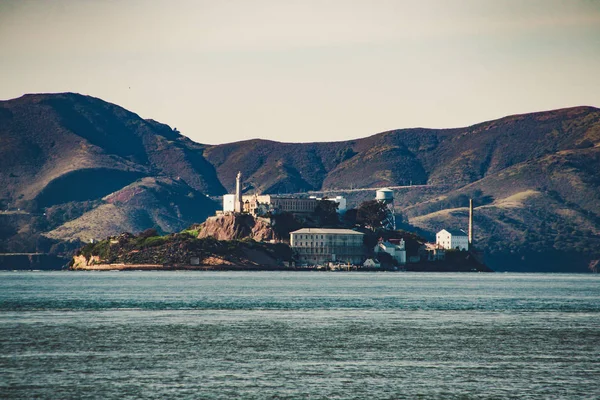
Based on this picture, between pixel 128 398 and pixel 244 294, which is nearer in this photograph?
pixel 128 398

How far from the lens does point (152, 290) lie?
153m

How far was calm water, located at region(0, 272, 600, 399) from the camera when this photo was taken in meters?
54.6

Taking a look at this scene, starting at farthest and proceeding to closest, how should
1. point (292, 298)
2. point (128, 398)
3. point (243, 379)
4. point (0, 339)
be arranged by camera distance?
point (292, 298) → point (0, 339) → point (243, 379) → point (128, 398)

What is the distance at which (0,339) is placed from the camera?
74125 mm

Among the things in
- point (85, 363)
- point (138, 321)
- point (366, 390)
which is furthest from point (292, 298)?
point (366, 390)

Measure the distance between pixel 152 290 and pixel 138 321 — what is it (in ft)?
202

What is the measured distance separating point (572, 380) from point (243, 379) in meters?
17.8

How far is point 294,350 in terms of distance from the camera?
7025 cm

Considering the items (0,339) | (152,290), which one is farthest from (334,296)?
(0,339)

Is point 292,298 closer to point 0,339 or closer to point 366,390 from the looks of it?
point 0,339

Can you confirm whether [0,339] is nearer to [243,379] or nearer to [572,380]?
[243,379]

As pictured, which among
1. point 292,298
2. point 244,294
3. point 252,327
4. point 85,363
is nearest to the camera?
point 85,363

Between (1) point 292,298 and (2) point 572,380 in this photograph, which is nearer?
(2) point 572,380

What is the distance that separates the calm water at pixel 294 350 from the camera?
2149 inches
